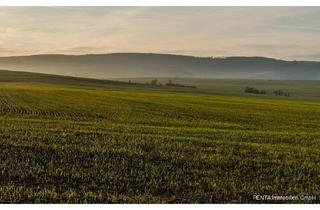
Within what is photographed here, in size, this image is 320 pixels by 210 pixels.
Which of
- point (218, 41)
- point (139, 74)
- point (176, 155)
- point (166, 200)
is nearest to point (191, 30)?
point (218, 41)

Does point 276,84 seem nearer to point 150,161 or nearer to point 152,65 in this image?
point 152,65

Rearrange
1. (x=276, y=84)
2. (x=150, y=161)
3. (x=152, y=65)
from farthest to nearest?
(x=276, y=84) < (x=152, y=65) < (x=150, y=161)

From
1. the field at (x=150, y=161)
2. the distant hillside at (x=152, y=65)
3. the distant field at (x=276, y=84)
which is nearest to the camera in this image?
the field at (x=150, y=161)

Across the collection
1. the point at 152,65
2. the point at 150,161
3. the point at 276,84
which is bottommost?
the point at 150,161

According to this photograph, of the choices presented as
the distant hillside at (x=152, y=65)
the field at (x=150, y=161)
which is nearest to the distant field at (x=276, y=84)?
the distant hillside at (x=152, y=65)

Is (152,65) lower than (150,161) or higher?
higher
